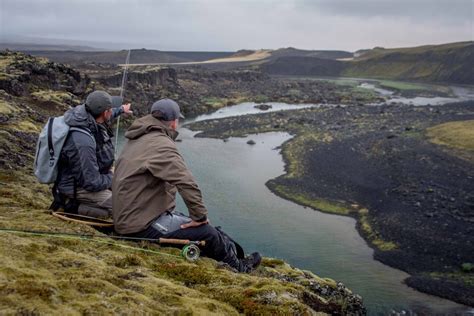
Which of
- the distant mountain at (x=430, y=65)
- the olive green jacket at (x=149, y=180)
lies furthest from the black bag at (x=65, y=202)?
the distant mountain at (x=430, y=65)

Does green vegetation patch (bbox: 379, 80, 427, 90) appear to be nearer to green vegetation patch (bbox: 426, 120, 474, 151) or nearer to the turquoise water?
green vegetation patch (bbox: 426, 120, 474, 151)

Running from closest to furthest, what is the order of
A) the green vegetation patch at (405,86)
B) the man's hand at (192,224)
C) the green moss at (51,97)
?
the man's hand at (192,224) < the green moss at (51,97) < the green vegetation patch at (405,86)

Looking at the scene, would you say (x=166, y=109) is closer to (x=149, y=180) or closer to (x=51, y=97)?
(x=149, y=180)

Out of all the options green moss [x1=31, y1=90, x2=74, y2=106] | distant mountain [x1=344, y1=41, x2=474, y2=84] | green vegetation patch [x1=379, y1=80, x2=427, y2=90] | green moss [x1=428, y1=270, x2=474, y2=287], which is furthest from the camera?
distant mountain [x1=344, y1=41, x2=474, y2=84]

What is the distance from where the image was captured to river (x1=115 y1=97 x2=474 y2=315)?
18969 mm

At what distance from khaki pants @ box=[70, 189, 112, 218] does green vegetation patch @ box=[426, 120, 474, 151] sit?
42.8 metres

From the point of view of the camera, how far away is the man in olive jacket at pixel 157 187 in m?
7.43

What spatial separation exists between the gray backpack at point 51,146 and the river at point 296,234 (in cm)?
1413

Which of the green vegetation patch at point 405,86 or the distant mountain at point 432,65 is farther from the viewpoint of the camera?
the distant mountain at point 432,65

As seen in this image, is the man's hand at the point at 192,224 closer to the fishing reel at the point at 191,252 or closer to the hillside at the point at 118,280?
the fishing reel at the point at 191,252

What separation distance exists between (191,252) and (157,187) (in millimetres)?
1385

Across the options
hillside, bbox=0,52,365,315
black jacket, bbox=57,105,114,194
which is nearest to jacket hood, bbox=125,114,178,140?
black jacket, bbox=57,105,114,194

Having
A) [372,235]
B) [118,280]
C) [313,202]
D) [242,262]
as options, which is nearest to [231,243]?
[242,262]

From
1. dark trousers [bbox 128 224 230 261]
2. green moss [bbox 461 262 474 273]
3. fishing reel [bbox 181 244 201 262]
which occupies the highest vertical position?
dark trousers [bbox 128 224 230 261]
